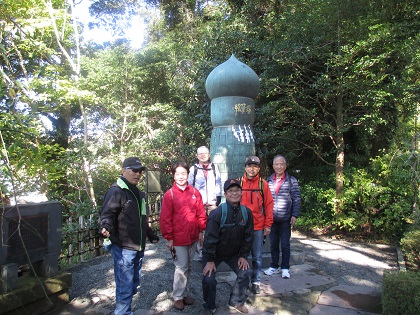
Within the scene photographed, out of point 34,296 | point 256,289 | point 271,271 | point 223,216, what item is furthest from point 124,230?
point 271,271

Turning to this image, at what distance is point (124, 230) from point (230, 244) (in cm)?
103

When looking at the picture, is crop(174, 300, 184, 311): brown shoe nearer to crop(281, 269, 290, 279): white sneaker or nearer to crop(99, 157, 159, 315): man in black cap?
crop(99, 157, 159, 315): man in black cap

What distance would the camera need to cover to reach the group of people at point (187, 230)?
2922 mm

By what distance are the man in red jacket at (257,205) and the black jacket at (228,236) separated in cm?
58

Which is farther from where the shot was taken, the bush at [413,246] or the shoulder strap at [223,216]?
the bush at [413,246]

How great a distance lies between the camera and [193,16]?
523 inches

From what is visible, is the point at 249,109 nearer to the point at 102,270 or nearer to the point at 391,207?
the point at 102,270

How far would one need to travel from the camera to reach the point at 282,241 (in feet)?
13.6

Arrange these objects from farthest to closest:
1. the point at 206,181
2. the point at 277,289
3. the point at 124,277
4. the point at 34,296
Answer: the point at 206,181 → the point at 277,289 → the point at 34,296 → the point at 124,277

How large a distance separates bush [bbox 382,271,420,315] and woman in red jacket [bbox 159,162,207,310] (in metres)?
1.95

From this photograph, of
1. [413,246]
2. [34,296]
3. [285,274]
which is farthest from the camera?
[413,246]

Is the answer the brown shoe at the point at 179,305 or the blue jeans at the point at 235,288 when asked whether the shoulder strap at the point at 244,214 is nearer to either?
the blue jeans at the point at 235,288

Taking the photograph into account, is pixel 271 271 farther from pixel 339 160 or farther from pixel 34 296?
pixel 339 160

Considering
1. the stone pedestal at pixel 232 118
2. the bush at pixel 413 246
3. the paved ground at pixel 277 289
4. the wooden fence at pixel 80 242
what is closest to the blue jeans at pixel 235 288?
the paved ground at pixel 277 289
